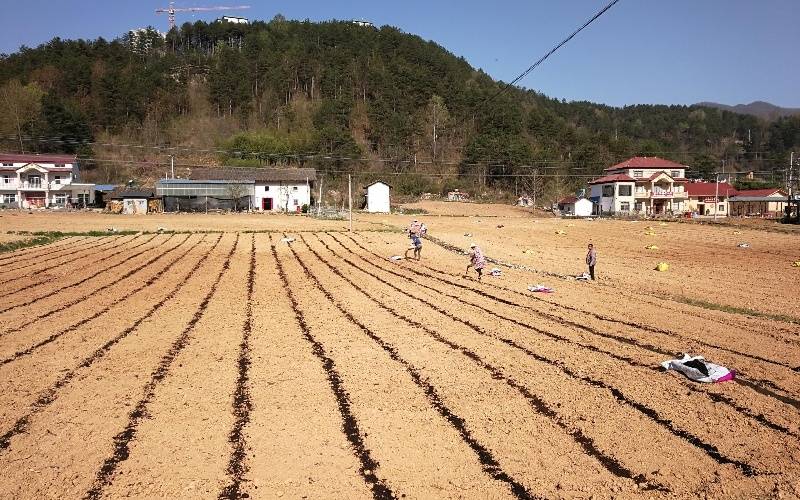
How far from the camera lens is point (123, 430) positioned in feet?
21.2

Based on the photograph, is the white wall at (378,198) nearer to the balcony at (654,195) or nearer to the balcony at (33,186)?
the balcony at (654,195)

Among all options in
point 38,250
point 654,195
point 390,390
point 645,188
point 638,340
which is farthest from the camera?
point 645,188

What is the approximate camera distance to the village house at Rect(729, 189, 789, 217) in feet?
237

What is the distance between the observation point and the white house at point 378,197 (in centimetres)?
6856

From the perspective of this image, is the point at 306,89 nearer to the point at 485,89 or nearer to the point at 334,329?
the point at 485,89

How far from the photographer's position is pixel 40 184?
7431cm

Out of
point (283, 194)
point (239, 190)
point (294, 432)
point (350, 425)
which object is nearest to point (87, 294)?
point (294, 432)

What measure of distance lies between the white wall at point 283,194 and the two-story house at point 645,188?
39.4m

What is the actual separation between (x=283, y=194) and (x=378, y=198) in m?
13.0

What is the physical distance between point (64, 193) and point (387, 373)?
80592 mm

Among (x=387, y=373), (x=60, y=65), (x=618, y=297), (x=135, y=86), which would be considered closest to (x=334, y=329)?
(x=387, y=373)

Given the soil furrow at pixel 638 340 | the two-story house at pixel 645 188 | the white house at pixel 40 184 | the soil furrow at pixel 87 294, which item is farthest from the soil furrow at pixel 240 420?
the white house at pixel 40 184

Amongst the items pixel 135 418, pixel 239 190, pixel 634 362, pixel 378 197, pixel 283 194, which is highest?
pixel 239 190

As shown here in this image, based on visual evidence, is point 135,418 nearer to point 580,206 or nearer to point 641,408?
point 641,408
